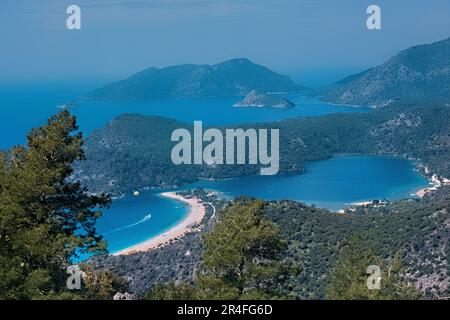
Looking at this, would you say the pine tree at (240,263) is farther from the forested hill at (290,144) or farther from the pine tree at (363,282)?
the forested hill at (290,144)

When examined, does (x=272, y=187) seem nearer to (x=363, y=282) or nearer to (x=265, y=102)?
(x=363, y=282)

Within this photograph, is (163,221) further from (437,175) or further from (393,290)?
(393,290)

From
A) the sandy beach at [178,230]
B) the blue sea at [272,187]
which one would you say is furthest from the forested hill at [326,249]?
the blue sea at [272,187]

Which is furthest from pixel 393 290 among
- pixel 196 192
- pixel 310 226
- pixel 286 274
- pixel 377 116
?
pixel 377 116

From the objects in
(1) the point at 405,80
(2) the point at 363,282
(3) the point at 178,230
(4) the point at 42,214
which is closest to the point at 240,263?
(2) the point at 363,282

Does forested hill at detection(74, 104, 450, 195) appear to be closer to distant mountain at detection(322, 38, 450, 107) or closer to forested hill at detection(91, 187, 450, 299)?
distant mountain at detection(322, 38, 450, 107)
